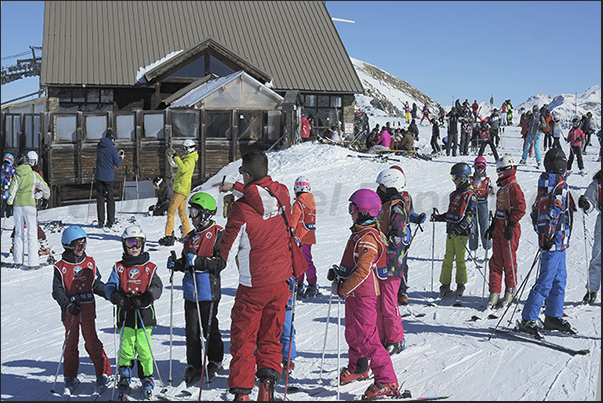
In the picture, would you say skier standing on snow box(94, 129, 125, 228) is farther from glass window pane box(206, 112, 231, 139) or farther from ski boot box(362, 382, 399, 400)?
ski boot box(362, 382, 399, 400)

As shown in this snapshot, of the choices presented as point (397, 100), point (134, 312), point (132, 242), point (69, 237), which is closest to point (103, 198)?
point (69, 237)

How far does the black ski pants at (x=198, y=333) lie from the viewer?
18.7ft

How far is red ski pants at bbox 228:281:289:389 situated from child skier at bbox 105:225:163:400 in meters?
0.83

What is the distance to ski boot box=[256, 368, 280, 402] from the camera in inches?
196

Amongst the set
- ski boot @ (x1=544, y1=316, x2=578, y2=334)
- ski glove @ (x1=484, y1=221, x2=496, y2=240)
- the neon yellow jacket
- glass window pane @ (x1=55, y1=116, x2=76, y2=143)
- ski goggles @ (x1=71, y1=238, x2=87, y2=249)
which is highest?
glass window pane @ (x1=55, y1=116, x2=76, y2=143)

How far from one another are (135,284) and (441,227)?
370 inches

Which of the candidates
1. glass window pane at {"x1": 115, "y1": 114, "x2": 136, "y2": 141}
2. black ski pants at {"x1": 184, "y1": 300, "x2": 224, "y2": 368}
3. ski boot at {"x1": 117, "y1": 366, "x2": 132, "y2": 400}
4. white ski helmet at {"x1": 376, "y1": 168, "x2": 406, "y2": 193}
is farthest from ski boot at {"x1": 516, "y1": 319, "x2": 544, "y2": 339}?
glass window pane at {"x1": 115, "y1": 114, "x2": 136, "y2": 141}

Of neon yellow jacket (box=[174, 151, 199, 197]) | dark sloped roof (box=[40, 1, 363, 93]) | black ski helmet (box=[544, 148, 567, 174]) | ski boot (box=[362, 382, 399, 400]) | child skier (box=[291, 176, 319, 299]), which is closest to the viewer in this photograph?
ski boot (box=[362, 382, 399, 400])

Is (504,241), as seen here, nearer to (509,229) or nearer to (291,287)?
(509,229)

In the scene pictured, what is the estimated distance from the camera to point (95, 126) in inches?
743

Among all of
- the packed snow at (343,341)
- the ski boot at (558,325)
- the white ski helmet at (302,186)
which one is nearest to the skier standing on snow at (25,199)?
the packed snow at (343,341)

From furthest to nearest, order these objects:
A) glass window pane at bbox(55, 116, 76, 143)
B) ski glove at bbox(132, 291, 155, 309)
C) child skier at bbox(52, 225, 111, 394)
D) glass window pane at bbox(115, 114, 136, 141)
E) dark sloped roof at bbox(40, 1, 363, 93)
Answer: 1. dark sloped roof at bbox(40, 1, 363, 93)
2. glass window pane at bbox(115, 114, 136, 141)
3. glass window pane at bbox(55, 116, 76, 143)
4. child skier at bbox(52, 225, 111, 394)
5. ski glove at bbox(132, 291, 155, 309)

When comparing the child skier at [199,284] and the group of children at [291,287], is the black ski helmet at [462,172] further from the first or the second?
the child skier at [199,284]

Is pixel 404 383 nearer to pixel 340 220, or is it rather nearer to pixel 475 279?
pixel 475 279
